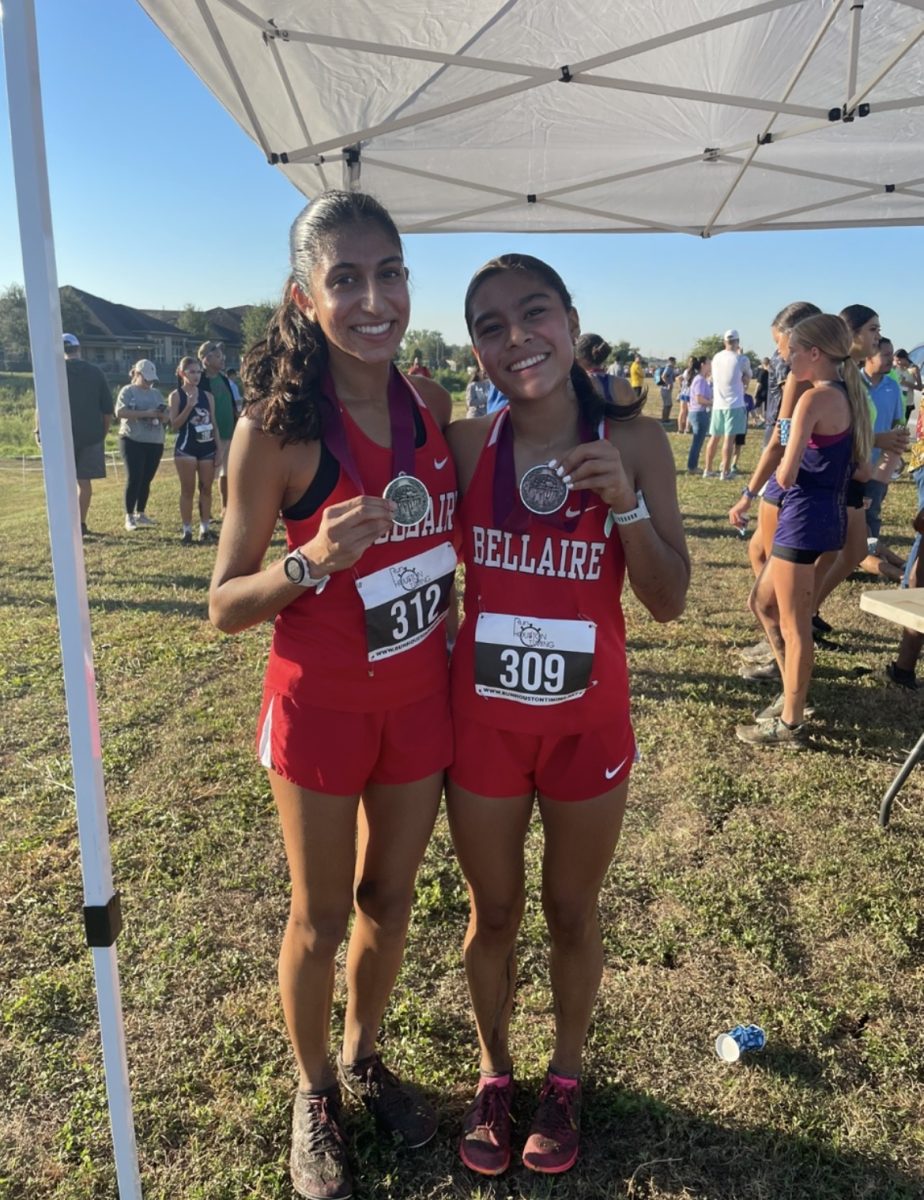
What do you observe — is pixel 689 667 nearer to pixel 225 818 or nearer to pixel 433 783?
pixel 225 818

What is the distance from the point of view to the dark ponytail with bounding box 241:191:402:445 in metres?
1.64

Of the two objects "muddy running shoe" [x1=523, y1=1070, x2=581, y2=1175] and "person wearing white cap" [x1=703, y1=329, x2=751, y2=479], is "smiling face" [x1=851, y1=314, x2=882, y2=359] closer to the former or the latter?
"muddy running shoe" [x1=523, y1=1070, x2=581, y2=1175]

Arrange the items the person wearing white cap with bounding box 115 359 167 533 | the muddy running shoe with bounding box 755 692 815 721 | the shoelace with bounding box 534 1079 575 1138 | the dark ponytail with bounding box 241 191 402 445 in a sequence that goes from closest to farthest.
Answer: the dark ponytail with bounding box 241 191 402 445
the shoelace with bounding box 534 1079 575 1138
the muddy running shoe with bounding box 755 692 815 721
the person wearing white cap with bounding box 115 359 167 533

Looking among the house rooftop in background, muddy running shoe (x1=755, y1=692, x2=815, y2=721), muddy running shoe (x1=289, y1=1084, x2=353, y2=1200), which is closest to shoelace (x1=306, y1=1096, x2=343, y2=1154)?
muddy running shoe (x1=289, y1=1084, x2=353, y2=1200)

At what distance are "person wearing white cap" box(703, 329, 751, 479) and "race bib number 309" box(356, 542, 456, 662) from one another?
36.8 feet

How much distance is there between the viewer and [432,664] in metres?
1.82

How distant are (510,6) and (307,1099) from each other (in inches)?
166

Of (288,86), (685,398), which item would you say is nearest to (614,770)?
(288,86)

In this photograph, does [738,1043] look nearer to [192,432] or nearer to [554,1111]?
[554,1111]

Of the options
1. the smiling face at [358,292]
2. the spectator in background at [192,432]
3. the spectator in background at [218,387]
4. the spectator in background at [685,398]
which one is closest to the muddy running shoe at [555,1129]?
the smiling face at [358,292]

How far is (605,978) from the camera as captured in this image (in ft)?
8.55

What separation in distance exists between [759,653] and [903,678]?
86cm

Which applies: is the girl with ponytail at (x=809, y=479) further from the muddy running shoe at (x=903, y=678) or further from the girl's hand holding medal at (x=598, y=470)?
the girl's hand holding medal at (x=598, y=470)

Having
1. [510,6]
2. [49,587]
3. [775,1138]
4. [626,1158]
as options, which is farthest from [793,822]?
[49,587]
